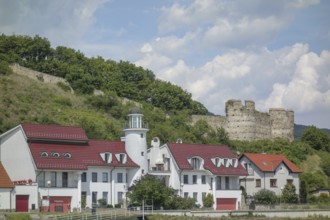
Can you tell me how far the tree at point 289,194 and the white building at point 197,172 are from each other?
239 inches

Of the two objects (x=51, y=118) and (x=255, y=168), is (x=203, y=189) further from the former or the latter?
(x=51, y=118)

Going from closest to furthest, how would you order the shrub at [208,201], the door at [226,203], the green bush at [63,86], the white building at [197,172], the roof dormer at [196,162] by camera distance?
1. the shrub at [208,201]
2. the white building at [197,172]
3. the roof dormer at [196,162]
4. the door at [226,203]
5. the green bush at [63,86]

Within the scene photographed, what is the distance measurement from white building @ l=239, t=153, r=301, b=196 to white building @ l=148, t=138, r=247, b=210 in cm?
538

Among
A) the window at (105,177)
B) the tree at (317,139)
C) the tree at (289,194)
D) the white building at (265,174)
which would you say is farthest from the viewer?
the tree at (317,139)

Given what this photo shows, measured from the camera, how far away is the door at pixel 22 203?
63.6m

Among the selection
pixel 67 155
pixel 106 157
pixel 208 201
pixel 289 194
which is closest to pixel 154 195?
pixel 106 157

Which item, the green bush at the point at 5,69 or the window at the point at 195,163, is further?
the green bush at the point at 5,69

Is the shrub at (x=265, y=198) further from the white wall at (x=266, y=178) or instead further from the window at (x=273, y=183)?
the window at (x=273, y=183)

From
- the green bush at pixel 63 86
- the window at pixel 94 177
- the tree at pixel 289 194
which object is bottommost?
the tree at pixel 289 194

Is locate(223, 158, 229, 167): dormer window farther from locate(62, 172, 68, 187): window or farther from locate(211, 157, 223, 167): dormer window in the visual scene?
locate(62, 172, 68, 187): window

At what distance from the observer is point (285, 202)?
272 feet

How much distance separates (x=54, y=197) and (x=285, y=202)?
29.2m

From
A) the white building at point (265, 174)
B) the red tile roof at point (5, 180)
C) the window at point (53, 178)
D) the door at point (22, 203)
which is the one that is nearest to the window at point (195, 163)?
the white building at point (265, 174)

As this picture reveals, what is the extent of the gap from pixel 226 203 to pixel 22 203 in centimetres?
2462
